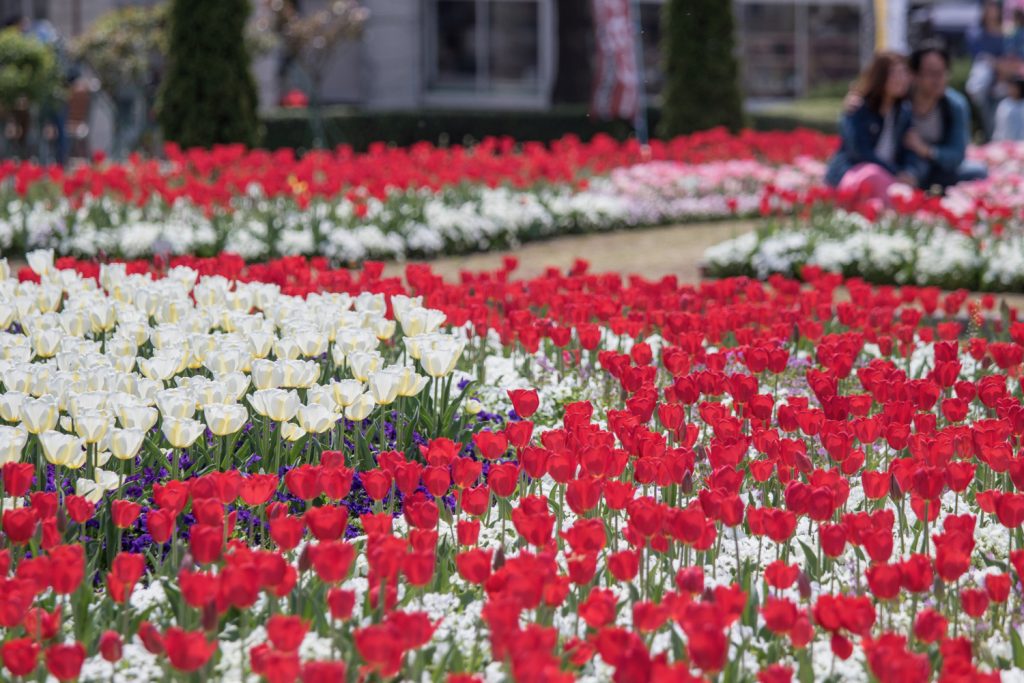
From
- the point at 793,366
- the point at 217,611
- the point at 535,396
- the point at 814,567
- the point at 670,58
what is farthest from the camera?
the point at 670,58

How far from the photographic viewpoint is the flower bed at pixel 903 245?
29.9ft

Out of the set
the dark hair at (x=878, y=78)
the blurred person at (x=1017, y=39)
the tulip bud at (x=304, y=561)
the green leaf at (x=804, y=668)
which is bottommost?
the green leaf at (x=804, y=668)

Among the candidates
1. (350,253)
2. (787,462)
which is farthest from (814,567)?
(350,253)

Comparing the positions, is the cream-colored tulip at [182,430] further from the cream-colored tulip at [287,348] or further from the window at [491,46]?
the window at [491,46]

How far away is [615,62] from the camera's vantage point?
639 inches

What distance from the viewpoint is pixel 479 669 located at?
116 inches

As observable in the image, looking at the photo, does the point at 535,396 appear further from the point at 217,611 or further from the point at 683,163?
the point at 683,163

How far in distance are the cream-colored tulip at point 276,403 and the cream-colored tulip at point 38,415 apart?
465 millimetres

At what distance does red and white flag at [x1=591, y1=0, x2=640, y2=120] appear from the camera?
1612 cm

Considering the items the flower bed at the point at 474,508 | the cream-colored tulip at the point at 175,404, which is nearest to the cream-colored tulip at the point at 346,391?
the flower bed at the point at 474,508

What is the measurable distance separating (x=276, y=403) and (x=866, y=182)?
7.55 meters

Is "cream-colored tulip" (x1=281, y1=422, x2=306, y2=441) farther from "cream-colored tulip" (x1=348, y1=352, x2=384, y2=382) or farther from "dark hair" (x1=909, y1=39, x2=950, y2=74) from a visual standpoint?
"dark hair" (x1=909, y1=39, x2=950, y2=74)

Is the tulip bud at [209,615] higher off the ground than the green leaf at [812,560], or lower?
higher

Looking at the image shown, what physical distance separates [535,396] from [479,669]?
3.40 ft
